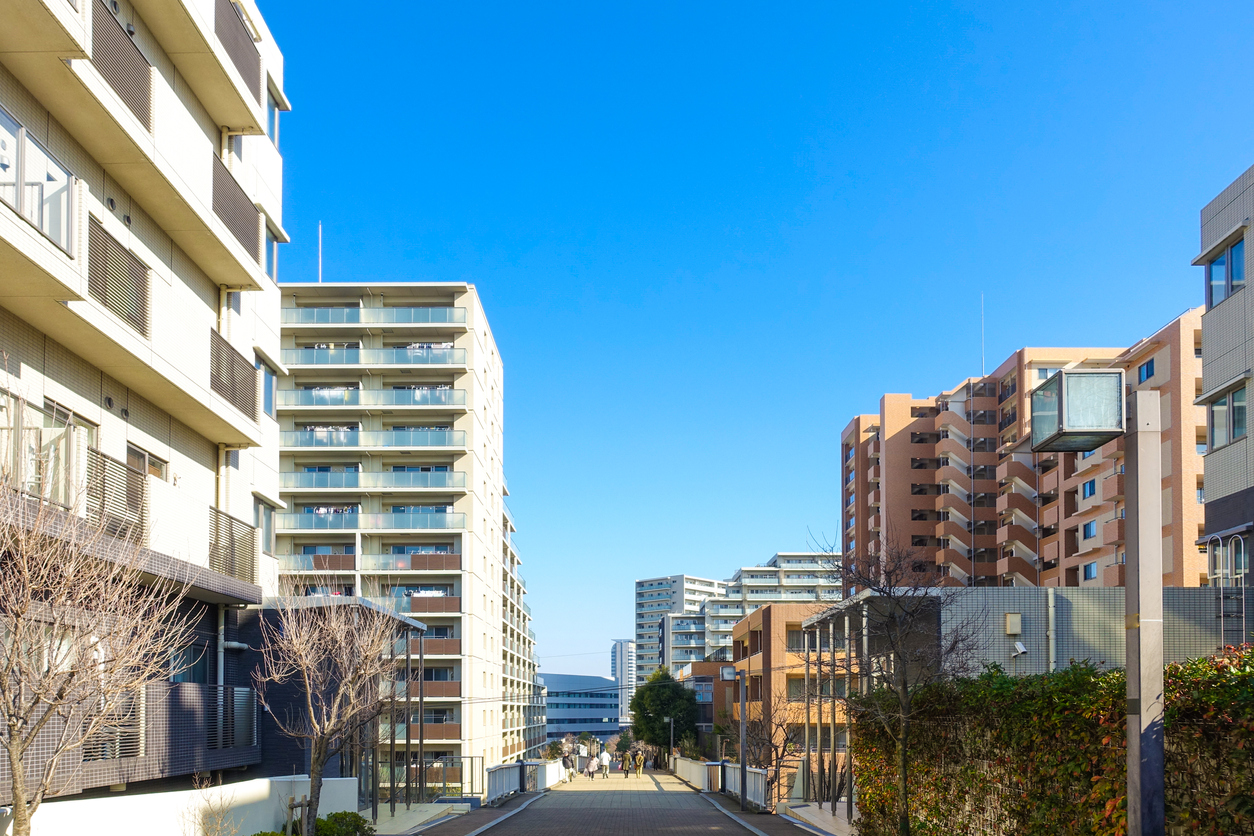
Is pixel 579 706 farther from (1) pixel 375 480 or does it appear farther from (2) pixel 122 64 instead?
(2) pixel 122 64

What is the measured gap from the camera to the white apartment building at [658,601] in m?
185

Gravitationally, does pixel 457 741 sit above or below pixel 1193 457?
below

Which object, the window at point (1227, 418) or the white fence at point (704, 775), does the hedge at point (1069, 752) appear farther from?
the white fence at point (704, 775)

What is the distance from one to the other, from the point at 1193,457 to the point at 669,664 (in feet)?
366

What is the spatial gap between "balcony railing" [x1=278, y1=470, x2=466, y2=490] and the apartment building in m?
30.3

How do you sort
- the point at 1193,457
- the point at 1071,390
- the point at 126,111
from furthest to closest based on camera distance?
the point at 1193,457
the point at 126,111
the point at 1071,390

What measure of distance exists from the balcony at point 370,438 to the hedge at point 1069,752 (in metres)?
42.1

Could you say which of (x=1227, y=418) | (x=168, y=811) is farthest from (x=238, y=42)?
(x=1227, y=418)

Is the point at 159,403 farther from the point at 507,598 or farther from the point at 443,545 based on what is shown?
the point at 507,598

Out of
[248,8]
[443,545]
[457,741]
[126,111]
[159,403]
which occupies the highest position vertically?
[248,8]

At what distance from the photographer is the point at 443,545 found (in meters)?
57.5

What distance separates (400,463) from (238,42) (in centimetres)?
3830

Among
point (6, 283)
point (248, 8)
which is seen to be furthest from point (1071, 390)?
point (248, 8)

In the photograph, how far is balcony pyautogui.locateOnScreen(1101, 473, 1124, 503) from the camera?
171 ft
